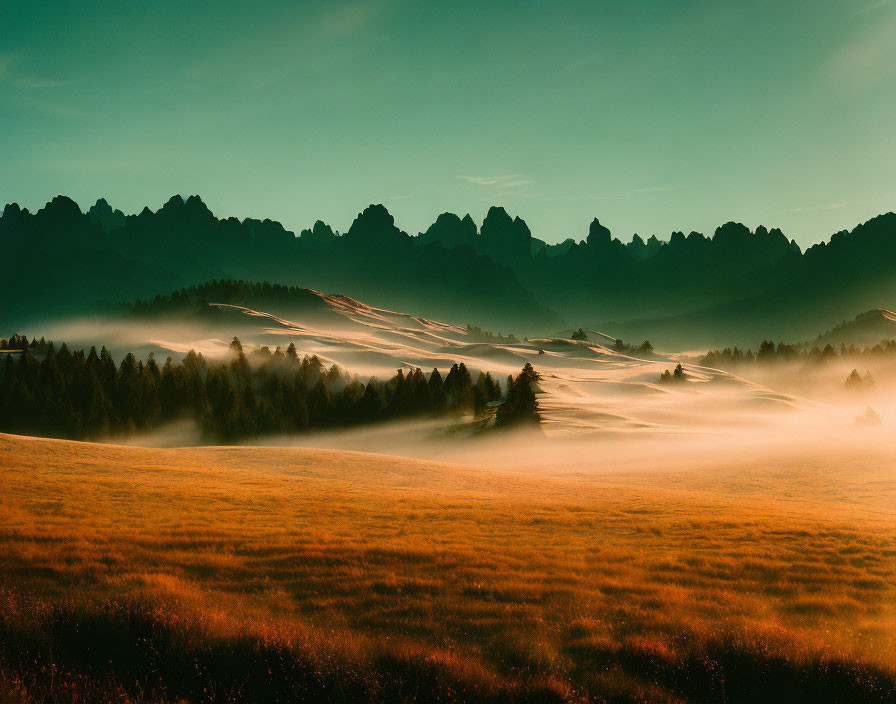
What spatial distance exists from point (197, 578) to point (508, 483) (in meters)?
27.1

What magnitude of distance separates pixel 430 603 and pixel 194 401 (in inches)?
4155

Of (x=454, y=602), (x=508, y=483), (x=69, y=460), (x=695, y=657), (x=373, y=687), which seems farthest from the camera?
(x=508, y=483)

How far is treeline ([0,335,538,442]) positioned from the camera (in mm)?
87812

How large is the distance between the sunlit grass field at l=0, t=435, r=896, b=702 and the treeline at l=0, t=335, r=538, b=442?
6633 cm

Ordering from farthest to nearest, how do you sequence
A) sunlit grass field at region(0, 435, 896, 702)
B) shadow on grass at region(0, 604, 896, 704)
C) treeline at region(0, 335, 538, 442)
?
treeline at region(0, 335, 538, 442), sunlit grass field at region(0, 435, 896, 702), shadow on grass at region(0, 604, 896, 704)

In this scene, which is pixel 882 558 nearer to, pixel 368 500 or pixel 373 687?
pixel 373 687

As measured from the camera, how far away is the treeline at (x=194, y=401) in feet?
288

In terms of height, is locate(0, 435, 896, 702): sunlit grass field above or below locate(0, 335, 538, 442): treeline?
above

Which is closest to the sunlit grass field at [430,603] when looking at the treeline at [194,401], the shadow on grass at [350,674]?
the shadow on grass at [350,674]

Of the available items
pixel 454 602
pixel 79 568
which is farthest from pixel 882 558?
pixel 79 568

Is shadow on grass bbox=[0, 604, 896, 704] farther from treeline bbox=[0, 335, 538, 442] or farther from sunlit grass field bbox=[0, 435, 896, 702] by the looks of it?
treeline bbox=[0, 335, 538, 442]

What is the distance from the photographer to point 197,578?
11.9 meters

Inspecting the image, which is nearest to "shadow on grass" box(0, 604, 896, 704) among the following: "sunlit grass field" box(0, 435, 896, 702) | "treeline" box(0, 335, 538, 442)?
"sunlit grass field" box(0, 435, 896, 702)

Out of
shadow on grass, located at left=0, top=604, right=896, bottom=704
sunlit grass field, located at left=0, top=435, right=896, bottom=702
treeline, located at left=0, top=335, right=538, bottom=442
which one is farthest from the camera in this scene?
treeline, located at left=0, top=335, right=538, bottom=442
